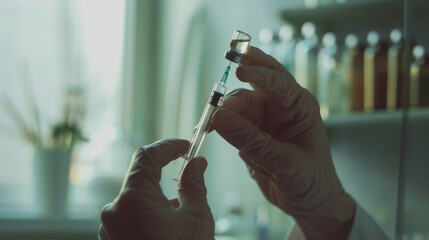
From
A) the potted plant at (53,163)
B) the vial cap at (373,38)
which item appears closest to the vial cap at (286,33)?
the vial cap at (373,38)

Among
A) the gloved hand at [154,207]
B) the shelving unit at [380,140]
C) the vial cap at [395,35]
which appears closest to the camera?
the gloved hand at [154,207]

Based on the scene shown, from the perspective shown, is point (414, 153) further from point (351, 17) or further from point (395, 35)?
point (351, 17)

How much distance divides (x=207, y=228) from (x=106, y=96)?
145cm

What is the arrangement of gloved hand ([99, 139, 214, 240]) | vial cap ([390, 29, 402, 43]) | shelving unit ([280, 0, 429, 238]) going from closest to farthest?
gloved hand ([99, 139, 214, 240])
shelving unit ([280, 0, 429, 238])
vial cap ([390, 29, 402, 43])

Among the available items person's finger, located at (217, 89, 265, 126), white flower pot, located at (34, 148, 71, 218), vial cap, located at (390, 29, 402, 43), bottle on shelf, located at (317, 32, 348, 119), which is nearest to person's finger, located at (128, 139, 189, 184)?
person's finger, located at (217, 89, 265, 126)

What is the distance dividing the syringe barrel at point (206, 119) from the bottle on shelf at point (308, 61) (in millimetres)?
830

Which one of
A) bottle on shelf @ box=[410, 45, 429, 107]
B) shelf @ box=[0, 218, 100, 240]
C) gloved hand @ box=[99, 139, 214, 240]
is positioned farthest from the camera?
shelf @ box=[0, 218, 100, 240]

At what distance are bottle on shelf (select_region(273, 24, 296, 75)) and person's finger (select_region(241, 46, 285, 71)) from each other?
794 millimetres

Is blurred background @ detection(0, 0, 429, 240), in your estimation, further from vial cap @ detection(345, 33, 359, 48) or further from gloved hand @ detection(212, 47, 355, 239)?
gloved hand @ detection(212, 47, 355, 239)

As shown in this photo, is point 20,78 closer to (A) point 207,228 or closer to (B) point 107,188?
(B) point 107,188

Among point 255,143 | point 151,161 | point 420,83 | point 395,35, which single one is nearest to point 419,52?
point 420,83

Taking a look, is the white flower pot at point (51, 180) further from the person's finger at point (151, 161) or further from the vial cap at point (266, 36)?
the person's finger at point (151, 161)

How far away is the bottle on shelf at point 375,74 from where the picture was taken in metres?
1.33

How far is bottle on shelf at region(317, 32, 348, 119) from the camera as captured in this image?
146cm
